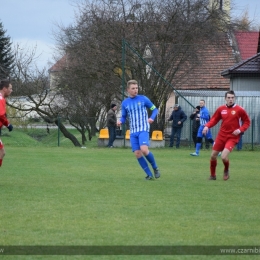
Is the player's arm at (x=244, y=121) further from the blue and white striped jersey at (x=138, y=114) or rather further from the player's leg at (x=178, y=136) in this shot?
the player's leg at (x=178, y=136)

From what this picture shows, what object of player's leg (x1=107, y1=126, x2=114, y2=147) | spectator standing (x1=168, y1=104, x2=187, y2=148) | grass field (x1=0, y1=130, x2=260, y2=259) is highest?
spectator standing (x1=168, y1=104, x2=187, y2=148)

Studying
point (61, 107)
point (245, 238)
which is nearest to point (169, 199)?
point (245, 238)

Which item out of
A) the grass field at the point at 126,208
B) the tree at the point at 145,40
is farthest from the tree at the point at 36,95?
the grass field at the point at 126,208

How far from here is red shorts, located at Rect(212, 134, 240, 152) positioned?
13.3 metres

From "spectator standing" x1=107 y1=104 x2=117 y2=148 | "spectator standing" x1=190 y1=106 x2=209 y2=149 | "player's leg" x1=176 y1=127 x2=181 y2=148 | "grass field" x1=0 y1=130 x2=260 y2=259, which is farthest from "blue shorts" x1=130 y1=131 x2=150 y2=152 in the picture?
"spectator standing" x1=107 y1=104 x2=117 y2=148

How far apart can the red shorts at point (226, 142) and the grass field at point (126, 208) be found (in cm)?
69

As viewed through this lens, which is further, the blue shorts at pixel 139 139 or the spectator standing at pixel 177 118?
the spectator standing at pixel 177 118

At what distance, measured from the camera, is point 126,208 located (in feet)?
30.3

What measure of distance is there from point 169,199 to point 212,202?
0.69 metres

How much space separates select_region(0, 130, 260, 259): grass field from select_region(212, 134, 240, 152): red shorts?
2.25 feet

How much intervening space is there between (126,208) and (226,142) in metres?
4.67

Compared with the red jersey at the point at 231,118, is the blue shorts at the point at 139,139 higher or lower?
lower

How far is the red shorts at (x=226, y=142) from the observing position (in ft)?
43.5

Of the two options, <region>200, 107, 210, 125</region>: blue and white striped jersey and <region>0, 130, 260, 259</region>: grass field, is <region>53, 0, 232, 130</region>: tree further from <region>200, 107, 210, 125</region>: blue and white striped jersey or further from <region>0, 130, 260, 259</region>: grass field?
<region>0, 130, 260, 259</region>: grass field
